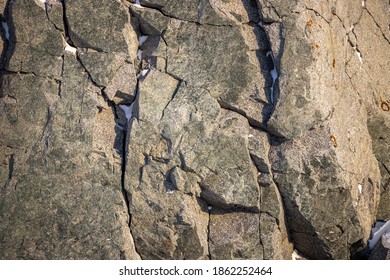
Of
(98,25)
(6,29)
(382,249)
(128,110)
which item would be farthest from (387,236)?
(6,29)

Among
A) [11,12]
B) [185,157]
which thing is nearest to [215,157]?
[185,157]

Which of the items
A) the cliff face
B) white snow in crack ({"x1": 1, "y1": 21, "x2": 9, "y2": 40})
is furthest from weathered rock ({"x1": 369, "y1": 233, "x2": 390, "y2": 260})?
white snow in crack ({"x1": 1, "y1": 21, "x2": 9, "y2": 40})

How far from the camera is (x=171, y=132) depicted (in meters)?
10.2

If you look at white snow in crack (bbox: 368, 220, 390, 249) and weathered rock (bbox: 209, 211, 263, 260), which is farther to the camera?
white snow in crack (bbox: 368, 220, 390, 249)

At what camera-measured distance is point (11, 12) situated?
34.2 ft

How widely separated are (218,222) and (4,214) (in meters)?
4.32

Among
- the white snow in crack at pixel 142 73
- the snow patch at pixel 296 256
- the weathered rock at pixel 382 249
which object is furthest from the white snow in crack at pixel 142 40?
A: the weathered rock at pixel 382 249

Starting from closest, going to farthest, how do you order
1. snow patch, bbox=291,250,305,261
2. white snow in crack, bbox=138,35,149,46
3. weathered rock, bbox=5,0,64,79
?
weathered rock, bbox=5,0,64,79 < white snow in crack, bbox=138,35,149,46 < snow patch, bbox=291,250,305,261

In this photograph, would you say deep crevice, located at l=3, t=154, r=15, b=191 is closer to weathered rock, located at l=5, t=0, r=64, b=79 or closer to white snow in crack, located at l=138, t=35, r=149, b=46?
weathered rock, located at l=5, t=0, r=64, b=79

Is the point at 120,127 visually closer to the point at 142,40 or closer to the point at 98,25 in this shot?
the point at 142,40

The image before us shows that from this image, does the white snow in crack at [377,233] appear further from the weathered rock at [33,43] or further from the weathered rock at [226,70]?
the weathered rock at [33,43]

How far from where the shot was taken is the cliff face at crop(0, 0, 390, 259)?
10039 mm
